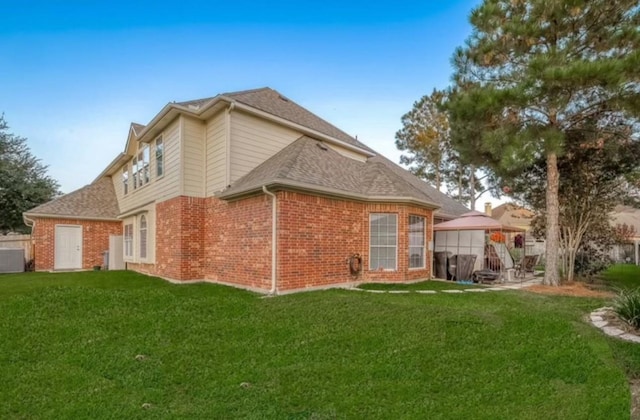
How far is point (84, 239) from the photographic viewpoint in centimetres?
1667

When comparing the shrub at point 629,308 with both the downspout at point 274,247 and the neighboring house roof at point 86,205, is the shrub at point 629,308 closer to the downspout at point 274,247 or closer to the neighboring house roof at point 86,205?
the downspout at point 274,247

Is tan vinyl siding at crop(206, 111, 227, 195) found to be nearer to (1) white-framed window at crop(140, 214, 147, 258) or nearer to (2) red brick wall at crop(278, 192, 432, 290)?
(2) red brick wall at crop(278, 192, 432, 290)

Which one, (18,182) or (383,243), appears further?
(18,182)

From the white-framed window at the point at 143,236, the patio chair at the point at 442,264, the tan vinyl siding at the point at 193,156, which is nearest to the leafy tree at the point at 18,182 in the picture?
the white-framed window at the point at 143,236

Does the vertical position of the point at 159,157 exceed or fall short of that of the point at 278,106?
it falls short

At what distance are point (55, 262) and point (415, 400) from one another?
1778 centimetres

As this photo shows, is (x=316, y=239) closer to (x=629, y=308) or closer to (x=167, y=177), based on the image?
(x=167, y=177)

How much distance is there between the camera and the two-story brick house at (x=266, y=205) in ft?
29.8

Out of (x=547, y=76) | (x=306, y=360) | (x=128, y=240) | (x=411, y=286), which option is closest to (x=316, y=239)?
(x=411, y=286)

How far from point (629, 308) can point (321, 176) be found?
7031 mm

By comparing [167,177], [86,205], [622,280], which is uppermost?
[167,177]

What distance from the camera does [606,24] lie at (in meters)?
9.59

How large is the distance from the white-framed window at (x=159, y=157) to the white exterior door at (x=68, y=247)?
7.21m

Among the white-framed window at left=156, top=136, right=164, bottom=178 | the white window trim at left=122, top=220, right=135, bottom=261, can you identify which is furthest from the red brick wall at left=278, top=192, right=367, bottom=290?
the white window trim at left=122, top=220, right=135, bottom=261
